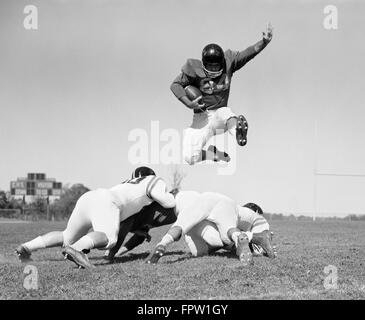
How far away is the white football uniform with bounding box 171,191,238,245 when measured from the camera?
688 cm

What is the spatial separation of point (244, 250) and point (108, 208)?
1.56 metres

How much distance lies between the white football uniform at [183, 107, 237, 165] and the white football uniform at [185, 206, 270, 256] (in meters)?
0.83

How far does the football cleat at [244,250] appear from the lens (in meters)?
6.10

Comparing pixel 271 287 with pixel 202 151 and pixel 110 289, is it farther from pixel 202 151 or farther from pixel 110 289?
pixel 202 151

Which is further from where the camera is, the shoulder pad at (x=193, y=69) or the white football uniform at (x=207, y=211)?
the shoulder pad at (x=193, y=69)

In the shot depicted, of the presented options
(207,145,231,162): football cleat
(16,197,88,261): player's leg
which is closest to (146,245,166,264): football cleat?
(16,197,88,261): player's leg

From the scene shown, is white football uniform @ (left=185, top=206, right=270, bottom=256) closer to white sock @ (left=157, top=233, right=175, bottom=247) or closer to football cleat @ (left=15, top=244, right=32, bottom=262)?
white sock @ (left=157, top=233, right=175, bottom=247)

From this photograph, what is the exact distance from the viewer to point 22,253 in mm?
6848

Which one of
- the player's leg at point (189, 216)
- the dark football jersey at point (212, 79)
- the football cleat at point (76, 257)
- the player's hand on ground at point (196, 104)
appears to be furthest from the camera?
the dark football jersey at point (212, 79)

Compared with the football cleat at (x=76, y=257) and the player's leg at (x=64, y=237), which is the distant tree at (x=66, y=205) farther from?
the football cleat at (x=76, y=257)

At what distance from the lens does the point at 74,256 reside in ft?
19.5

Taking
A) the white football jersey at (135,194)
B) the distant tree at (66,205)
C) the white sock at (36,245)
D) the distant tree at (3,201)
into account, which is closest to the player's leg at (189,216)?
the white football jersey at (135,194)

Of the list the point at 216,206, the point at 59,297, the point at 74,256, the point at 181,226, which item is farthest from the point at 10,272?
the point at 216,206

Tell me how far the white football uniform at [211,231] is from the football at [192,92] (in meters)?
1.49
